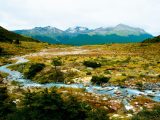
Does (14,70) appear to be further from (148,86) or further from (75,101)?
(75,101)

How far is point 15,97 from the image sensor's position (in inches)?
1321

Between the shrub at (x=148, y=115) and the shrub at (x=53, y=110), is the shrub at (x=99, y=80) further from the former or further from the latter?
the shrub at (x=53, y=110)

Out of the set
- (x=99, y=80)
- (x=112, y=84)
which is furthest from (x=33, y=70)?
(x=112, y=84)

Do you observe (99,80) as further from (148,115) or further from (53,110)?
(53,110)

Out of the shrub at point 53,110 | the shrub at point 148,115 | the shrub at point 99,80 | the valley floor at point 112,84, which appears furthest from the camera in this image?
the shrub at point 99,80

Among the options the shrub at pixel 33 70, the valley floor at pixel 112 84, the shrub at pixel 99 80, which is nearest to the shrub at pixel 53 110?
the valley floor at pixel 112 84

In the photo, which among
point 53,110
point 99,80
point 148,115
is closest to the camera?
point 53,110

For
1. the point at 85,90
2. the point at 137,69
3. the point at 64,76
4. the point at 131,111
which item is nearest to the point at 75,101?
the point at 131,111

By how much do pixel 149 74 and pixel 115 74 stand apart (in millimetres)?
4877

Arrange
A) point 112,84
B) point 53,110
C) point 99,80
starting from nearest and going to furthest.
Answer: point 53,110, point 112,84, point 99,80

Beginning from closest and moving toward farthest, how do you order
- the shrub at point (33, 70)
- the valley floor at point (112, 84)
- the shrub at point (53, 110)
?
the shrub at point (53, 110)
the valley floor at point (112, 84)
the shrub at point (33, 70)

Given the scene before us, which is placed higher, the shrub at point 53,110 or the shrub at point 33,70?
the shrub at point 53,110

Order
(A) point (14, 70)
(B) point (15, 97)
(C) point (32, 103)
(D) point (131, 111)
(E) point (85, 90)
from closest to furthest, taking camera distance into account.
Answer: (C) point (32, 103), (D) point (131, 111), (B) point (15, 97), (E) point (85, 90), (A) point (14, 70)

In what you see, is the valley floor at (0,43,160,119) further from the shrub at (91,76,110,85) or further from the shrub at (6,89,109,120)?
the shrub at (6,89,109,120)
